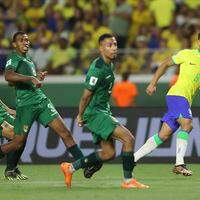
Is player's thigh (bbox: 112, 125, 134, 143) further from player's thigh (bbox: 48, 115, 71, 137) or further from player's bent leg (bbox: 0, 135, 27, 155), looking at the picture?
player's bent leg (bbox: 0, 135, 27, 155)

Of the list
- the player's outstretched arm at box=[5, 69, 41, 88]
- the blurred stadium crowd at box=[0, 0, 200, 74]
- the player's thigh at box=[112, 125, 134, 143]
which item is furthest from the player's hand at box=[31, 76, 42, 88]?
the blurred stadium crowd at box=[0, 0, 200, 74]

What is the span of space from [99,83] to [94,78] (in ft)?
0.35

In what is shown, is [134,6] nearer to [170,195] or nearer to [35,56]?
[35,56]

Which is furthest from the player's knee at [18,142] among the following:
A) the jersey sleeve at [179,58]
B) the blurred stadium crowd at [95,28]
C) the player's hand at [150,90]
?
the blurred stadium crowd at [95,28]

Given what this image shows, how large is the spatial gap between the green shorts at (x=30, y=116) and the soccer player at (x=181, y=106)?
154 centimetres

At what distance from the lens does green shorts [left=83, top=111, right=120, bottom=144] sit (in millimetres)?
11109

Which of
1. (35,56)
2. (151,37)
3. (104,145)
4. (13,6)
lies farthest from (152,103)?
(104,145)

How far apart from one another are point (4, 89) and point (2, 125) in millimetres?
6937

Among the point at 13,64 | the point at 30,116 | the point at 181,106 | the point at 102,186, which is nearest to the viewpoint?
the point at 102,186

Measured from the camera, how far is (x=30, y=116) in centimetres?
1235

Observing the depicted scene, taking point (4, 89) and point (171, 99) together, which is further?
point (4, 89)

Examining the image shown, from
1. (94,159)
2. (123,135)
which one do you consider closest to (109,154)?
(94,159)

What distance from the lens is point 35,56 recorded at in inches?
769

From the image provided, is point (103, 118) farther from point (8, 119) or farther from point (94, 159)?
point (8, 119)
